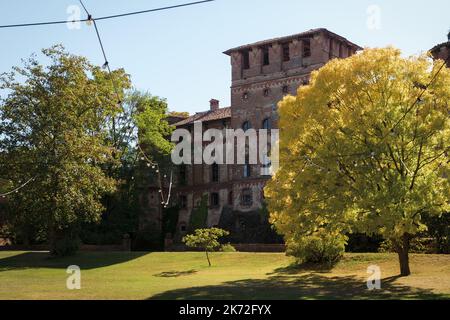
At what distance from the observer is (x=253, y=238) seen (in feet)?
174

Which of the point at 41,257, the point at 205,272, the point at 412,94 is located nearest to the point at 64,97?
the point at 41,257

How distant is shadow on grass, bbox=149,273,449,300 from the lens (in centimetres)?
2064

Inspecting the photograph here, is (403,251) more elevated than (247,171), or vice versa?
(247,171)

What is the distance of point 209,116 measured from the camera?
6450 centimetres

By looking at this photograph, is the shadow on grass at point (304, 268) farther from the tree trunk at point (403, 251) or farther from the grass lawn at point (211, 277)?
the tree trunk at point (403, 251)

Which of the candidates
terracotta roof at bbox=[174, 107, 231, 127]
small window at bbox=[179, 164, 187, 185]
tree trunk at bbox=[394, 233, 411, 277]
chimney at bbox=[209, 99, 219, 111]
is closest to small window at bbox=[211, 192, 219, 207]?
small window at bbox=[179, 164, 187, 185]

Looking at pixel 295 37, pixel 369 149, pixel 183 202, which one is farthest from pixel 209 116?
pixel 369 149

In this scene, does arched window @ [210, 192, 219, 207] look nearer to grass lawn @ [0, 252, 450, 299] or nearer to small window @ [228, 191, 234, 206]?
small window @ [228, 191, 234, 206]

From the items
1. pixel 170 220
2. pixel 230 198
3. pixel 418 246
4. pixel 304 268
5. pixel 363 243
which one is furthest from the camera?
pixel 170 220

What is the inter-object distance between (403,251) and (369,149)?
5.97 m

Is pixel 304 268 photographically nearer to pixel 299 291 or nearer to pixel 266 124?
pixel 299 291

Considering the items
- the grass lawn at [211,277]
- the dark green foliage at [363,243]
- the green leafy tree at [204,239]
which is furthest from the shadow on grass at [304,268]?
the dark green foliage at [363,243]
